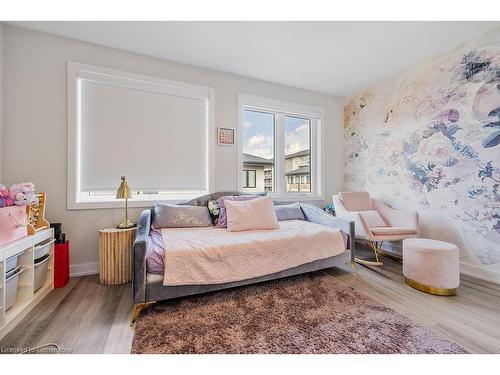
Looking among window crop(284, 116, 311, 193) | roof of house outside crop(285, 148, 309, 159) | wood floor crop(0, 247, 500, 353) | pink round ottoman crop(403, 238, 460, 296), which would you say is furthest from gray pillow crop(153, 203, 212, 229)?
pink round ottoman crop(403, 238, 460, 296)

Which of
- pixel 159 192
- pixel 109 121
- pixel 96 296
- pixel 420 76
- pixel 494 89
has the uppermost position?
pixel 420 76

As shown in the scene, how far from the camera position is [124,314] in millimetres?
1572

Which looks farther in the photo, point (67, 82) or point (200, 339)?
point (67, 82)

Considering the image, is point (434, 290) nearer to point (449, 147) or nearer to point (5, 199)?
point (449, 147)

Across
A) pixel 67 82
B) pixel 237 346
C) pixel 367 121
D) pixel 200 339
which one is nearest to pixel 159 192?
pixel 67 82

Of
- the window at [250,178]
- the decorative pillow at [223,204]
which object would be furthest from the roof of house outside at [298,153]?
the decorative pillow at [223,204]

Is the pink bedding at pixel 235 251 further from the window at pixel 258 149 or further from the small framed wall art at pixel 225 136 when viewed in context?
the small framed wall art at pixel 225 136

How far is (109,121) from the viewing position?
2.37 m

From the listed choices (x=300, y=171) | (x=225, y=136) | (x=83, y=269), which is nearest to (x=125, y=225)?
(x=83, y=269)

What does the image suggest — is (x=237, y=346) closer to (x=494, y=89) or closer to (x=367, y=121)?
(x=494, y=89)

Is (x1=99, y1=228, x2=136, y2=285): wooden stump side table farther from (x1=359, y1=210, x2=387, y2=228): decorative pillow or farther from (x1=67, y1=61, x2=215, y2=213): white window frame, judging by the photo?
(x1=359, y1=210, x2=387, y2=228): decorative pillow
